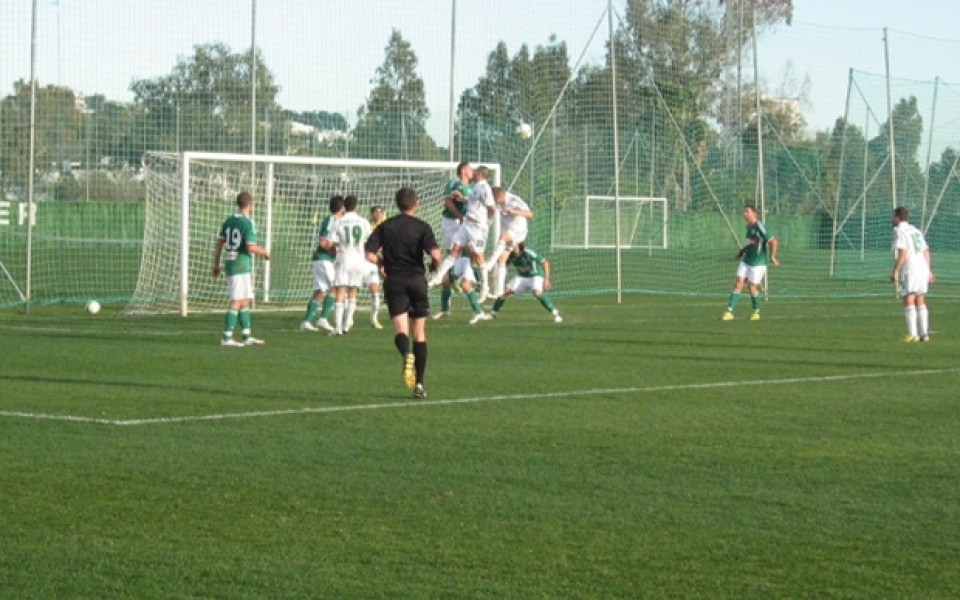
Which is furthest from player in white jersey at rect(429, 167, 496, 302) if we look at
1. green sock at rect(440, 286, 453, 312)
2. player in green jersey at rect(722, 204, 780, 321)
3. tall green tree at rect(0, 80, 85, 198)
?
tall green tree at rect(0, 80, 85, 198)

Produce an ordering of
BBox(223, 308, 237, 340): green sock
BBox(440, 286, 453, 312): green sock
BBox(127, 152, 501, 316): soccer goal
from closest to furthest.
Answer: BBox(223, 308, 237, 340): green sock < BBox(440, 286, 453, 312): green sock < BBox(127, 152, 501, 316): soccer goal

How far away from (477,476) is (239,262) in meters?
11.0

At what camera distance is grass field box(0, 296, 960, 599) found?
23.4 feet

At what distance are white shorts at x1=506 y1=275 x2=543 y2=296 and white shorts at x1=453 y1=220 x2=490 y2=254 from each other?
88 centimetres

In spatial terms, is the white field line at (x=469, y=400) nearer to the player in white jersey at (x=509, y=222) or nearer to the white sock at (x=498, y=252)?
the player in white jersey at (x=509, y=222)

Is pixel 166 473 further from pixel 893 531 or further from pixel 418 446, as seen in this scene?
pixel 893 531

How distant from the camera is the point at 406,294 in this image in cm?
1421

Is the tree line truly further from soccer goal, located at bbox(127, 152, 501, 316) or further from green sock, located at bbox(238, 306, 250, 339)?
green sock, located at bbox(238, 306, 250, 339)

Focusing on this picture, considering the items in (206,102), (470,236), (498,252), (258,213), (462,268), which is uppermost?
(206,102)

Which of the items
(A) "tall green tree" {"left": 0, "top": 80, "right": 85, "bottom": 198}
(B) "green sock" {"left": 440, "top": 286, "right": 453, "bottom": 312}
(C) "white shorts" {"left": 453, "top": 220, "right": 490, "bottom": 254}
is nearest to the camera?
(C) "white shorts" {"left": 453, "top": 220, "right": 490, "bottom": 254}

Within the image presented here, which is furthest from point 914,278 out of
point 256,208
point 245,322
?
point 256,208

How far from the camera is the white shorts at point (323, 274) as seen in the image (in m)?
22.5

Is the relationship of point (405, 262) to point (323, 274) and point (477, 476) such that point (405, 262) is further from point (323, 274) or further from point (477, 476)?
point (323, 274)

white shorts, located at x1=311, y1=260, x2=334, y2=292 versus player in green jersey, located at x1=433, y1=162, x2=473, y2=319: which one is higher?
player in green jersey, located at x1=433, y1=162, x2=473, y2=319
